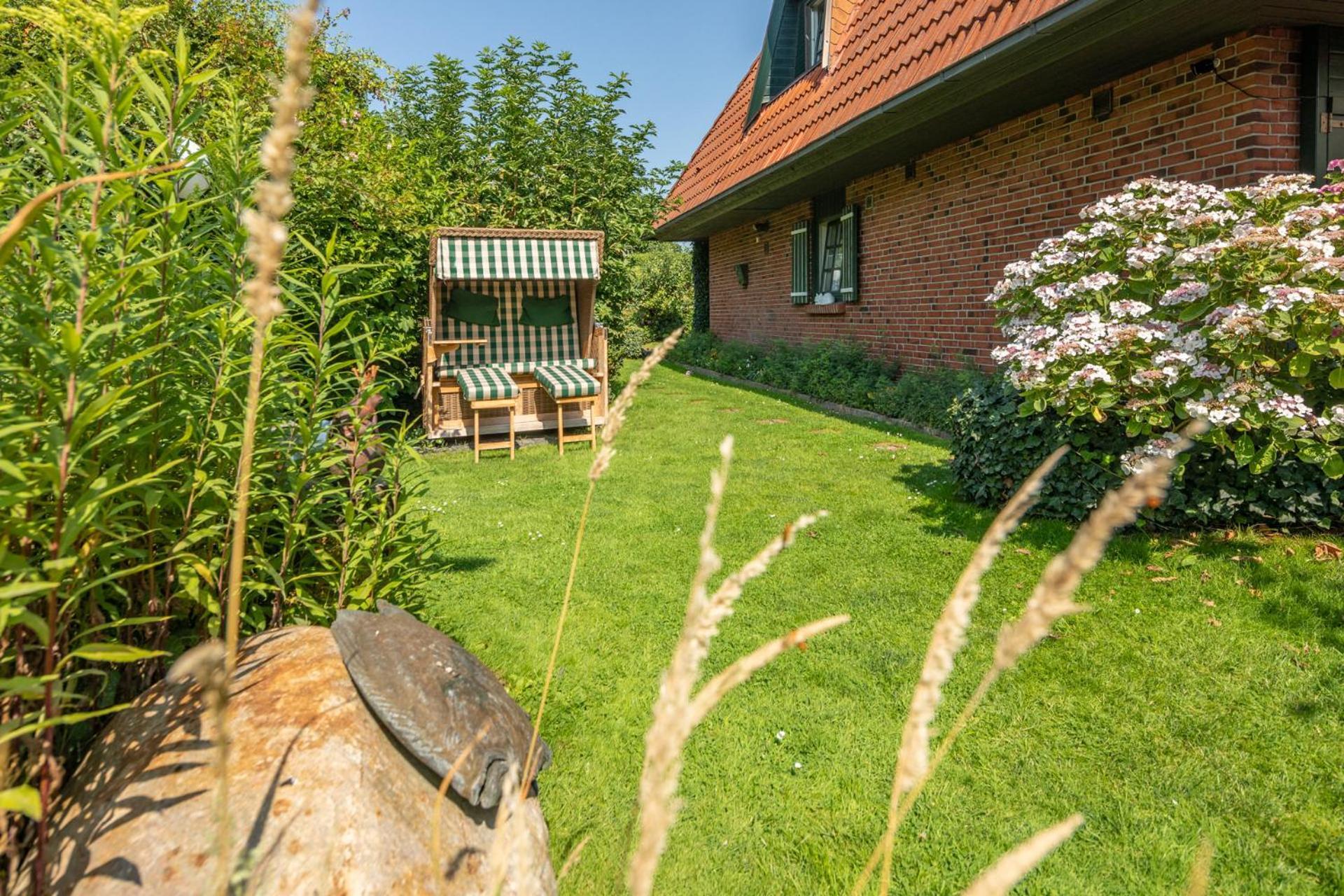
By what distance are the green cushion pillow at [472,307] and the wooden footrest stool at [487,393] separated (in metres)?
0.93

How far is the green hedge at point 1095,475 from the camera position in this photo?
3.71 m

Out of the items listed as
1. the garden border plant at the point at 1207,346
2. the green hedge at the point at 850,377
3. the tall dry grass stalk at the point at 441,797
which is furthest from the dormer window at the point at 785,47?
the tall dry grass stalk at the point at 441,797

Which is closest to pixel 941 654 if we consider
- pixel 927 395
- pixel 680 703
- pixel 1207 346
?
pixel 680 703

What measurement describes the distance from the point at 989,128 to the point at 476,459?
6.07 m

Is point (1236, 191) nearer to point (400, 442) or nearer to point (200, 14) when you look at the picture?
point (400, 442)

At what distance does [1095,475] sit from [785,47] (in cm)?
924

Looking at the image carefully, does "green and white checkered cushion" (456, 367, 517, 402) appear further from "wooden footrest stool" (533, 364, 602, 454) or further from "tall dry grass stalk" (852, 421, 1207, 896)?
"tall dry grass stalk" (852, 421, 1207, 896)

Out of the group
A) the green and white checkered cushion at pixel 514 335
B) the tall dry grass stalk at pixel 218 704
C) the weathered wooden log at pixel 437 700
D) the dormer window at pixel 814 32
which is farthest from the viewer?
the dormer window at pixel 814 32

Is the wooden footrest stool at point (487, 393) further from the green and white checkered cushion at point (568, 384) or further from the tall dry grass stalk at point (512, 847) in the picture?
the tall dry grass stalk at point (512, 847)

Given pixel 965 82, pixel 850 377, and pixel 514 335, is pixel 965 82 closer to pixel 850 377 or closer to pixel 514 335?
pixel 850 377

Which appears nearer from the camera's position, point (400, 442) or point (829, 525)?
point (400, 442)

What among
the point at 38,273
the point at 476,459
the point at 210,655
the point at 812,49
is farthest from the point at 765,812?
the point at 812,49

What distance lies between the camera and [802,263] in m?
11.5

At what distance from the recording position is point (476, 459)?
7000 millimetres
